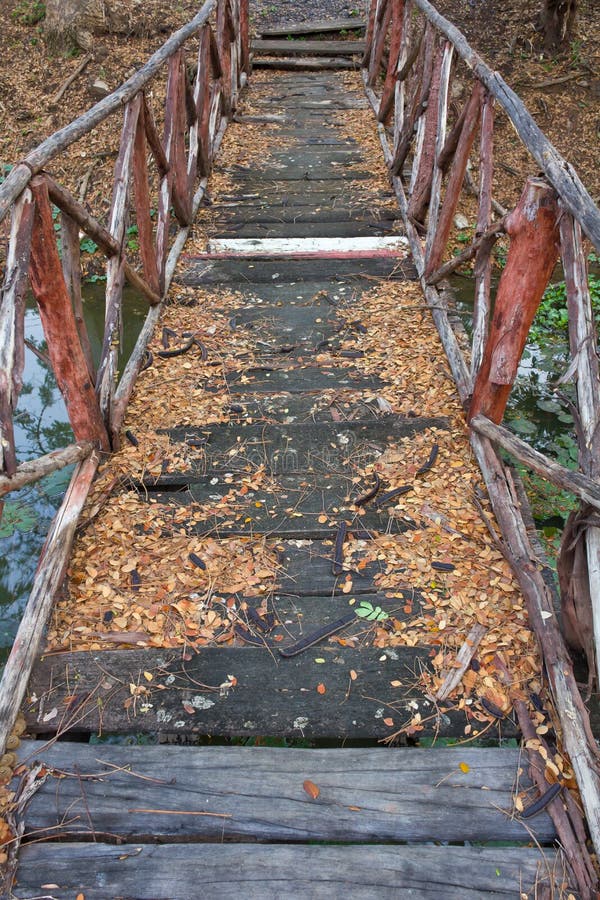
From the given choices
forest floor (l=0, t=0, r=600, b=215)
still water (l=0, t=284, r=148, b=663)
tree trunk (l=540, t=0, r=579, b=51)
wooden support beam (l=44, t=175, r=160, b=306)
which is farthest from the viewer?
tree trunk (l=540, t=0, r=579, b=51)

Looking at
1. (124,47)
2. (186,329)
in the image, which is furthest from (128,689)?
(124,47)

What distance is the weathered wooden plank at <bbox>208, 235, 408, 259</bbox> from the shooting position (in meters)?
4.30

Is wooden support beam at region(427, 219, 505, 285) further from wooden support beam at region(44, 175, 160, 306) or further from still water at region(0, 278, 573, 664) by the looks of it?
wooden support beam at region(44, 175, 160, 306)

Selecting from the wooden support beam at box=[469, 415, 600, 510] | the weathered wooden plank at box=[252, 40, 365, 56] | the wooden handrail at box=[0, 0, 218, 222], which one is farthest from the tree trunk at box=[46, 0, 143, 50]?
the wooden support beam at box=[469, 415, 600, 510]

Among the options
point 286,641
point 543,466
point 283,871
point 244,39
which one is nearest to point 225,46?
point 244,39

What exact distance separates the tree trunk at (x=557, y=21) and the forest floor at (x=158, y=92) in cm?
14

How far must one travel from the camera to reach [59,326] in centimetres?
241

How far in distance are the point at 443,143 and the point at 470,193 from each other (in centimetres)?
432

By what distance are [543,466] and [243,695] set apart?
3.72 feet

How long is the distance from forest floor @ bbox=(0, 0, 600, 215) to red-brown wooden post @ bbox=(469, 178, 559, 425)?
5653 mm

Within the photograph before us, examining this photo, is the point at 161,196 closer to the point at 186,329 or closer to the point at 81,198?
the point at 186,329

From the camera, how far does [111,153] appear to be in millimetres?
7859

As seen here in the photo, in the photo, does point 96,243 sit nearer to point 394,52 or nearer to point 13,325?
point 13,325

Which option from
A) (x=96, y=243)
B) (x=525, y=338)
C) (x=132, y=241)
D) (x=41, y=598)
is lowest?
(x=132, y=241)
